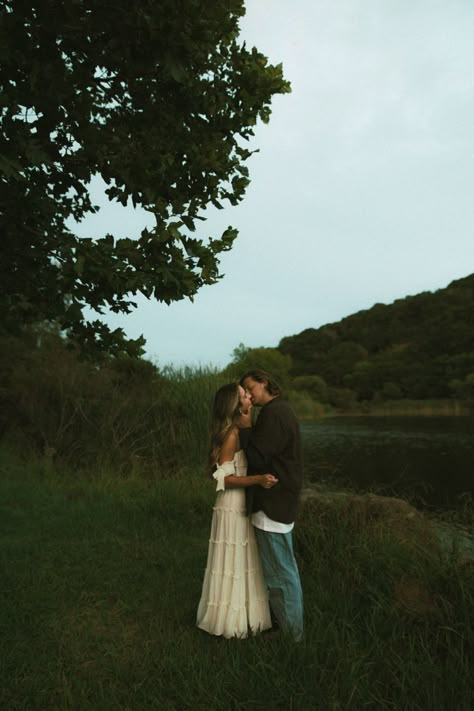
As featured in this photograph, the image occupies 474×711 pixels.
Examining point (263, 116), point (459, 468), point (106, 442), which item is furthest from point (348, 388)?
point (263, 116)

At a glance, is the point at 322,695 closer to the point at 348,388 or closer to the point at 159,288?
the point at 159,288

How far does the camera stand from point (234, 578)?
379 centimetres

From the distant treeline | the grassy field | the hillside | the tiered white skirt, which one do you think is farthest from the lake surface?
the hillside

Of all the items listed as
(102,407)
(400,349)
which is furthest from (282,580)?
(400,349)

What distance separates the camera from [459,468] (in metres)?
16.4

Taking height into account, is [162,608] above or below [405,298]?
below

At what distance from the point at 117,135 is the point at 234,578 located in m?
3.22

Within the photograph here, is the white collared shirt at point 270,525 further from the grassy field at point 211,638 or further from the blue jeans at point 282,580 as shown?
the grassy field at point 211,638

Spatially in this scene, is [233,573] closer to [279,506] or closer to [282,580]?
[282,580]

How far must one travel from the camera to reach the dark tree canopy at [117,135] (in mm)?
3316

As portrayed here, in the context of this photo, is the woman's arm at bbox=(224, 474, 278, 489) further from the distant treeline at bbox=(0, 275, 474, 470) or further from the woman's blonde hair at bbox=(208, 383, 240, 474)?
the distant treeline at bbox=(0, 275, 474, 470)

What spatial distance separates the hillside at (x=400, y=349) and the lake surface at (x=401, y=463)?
22018 millimetres

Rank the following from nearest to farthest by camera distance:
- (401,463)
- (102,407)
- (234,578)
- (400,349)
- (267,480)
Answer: (267,480) → (234,578) → (102,407) → (401,463) → (400,349)

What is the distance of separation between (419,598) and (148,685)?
6.26 feet
